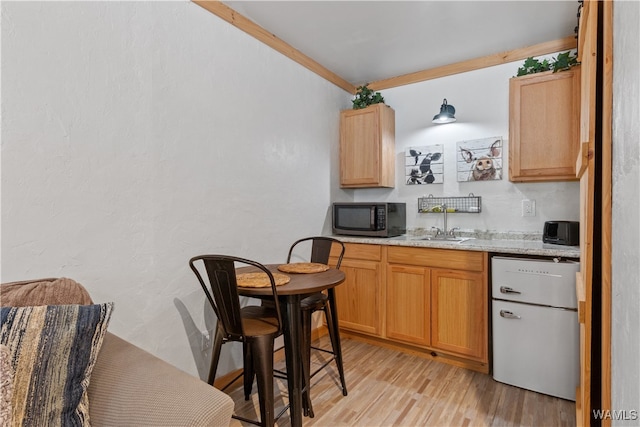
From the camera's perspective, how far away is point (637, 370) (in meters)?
0.59

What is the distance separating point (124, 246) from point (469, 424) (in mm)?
2088

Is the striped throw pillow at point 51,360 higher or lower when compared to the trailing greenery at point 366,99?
lower

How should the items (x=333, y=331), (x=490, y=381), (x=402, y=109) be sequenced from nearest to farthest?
(x=333, y=331) < (x=490, y=381) < (x=402, y=109)

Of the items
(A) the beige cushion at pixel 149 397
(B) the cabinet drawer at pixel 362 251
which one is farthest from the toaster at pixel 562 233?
(A) the beige cushion at pixel 149 397

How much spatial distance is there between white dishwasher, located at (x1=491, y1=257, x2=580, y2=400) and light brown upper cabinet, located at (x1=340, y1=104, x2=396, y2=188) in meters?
1.37

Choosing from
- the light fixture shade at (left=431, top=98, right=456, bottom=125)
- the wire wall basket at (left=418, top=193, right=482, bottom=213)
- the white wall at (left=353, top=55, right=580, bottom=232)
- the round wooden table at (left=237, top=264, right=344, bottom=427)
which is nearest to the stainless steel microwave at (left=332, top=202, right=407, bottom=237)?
the wire wall basket at (left=418, top=193, right=482, bottom=213)

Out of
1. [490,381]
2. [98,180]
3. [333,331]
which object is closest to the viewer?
[98,180]

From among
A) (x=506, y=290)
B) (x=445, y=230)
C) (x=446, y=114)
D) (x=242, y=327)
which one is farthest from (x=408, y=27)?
(x=242, y=327)

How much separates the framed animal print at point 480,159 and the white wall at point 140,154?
1.66m

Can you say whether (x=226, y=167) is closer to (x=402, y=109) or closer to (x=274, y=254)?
(x=274, y=254)

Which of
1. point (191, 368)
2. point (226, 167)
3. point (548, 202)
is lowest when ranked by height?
point (191, 368)

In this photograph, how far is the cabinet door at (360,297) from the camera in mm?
2855

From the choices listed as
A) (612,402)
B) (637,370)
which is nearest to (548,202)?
(612,402)

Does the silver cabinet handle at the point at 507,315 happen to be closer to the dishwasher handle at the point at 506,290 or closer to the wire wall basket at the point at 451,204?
the dishwasher handle at the point at 506,290
